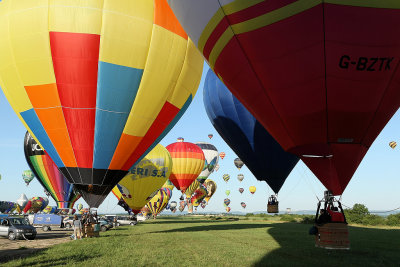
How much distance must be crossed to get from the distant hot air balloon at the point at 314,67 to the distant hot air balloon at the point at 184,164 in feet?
115

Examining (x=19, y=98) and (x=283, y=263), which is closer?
(x=283, y=263)

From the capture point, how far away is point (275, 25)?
7.43m

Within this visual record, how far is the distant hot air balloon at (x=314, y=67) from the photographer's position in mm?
7062

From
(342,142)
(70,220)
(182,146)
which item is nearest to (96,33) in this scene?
(342,142)

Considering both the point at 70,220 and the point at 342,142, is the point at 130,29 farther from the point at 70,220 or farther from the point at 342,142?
the point at 70,220

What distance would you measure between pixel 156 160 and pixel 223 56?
23648mm

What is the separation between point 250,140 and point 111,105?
30.7ft

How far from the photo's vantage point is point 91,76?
1472 centimetres

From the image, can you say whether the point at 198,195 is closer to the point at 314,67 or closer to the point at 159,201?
the point at 159,201

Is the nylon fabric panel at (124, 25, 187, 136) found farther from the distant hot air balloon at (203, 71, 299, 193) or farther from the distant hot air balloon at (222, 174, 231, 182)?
the distant hot air balloon at (222, 174, 231, 182)

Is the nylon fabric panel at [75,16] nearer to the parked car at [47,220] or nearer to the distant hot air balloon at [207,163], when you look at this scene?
the parked car at [47,220]

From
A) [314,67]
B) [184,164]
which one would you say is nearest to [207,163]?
[184,164]

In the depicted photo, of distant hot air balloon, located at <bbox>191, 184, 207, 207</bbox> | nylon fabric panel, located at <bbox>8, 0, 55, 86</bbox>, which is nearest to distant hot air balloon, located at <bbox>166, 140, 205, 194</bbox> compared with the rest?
distant hot air balloon, located at <bbox>191, 184, 207, 207</bbox>

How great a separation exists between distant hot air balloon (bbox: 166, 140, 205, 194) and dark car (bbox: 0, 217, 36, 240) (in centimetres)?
2567
